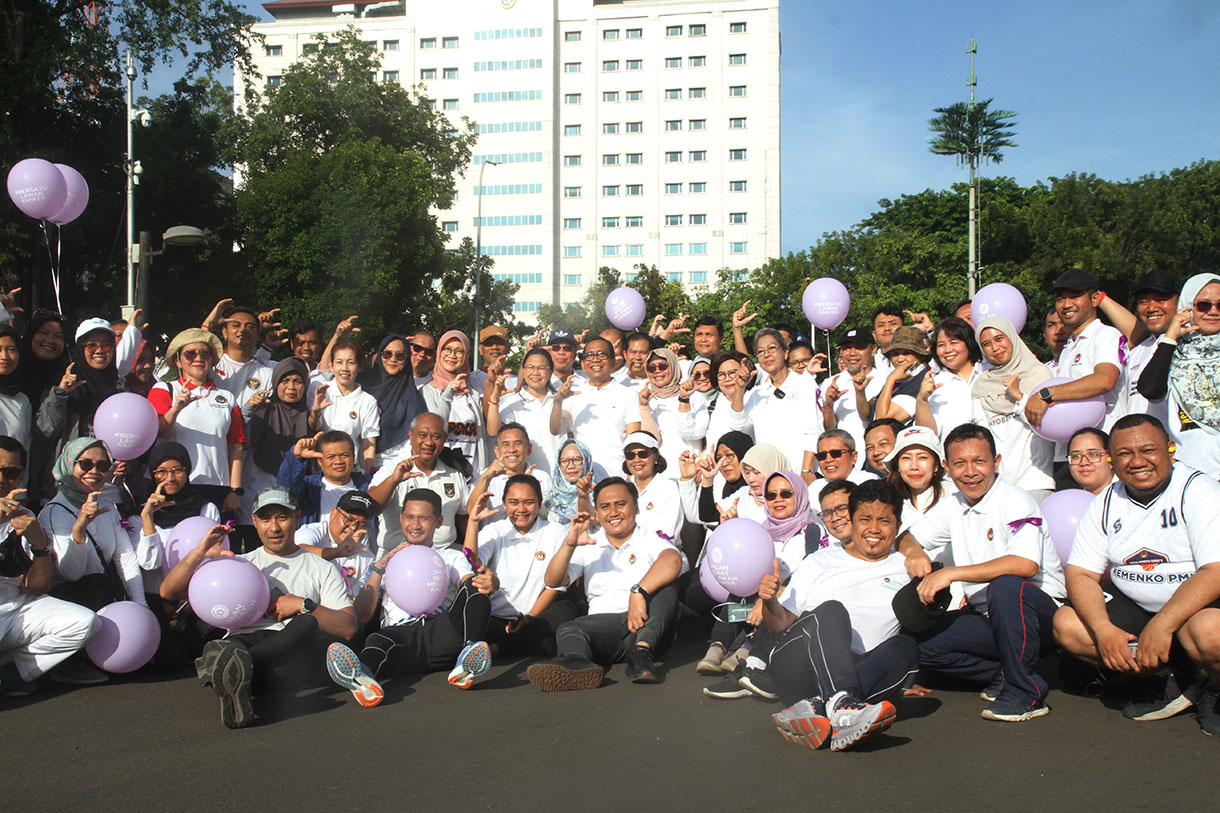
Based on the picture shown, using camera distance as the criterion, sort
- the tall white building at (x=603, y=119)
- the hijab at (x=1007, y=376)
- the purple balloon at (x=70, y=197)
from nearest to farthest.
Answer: the hijab at (x=1007, y=376) < the purple balloon at (x=70, y=197) < the tall white building at (x=603, y=119)

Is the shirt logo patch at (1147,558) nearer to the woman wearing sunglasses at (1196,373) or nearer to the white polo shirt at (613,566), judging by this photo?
the woman wearing sunglasses at (1196,373)

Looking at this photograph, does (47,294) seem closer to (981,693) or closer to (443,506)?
(443,506)

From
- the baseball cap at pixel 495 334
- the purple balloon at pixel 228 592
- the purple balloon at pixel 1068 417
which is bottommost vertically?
the purple balloon at pixel 228 592

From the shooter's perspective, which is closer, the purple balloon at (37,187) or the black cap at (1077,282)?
the black cap at (1077,282)

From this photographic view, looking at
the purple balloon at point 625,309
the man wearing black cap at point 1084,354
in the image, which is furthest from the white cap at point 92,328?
the man wearing black cap at point 1084,354

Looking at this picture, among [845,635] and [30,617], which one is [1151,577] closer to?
[845,635]

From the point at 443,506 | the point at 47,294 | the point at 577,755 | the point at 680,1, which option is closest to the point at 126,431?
the point at 443,506

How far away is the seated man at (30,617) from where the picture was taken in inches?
216

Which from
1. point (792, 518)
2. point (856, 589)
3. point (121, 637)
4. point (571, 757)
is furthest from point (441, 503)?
point (856, 589)

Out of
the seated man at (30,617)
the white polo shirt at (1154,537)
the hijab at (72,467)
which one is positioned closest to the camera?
the white polo shirt at (1154,537)

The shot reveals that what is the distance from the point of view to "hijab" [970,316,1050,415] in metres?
6.66

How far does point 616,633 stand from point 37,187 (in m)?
6.68

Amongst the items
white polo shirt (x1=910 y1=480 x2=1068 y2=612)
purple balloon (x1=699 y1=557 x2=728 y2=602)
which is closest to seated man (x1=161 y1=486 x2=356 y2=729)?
purple balloon (x1=699 y1=557 x2=728 y2=602)

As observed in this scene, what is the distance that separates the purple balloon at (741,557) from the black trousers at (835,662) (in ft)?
1.57
